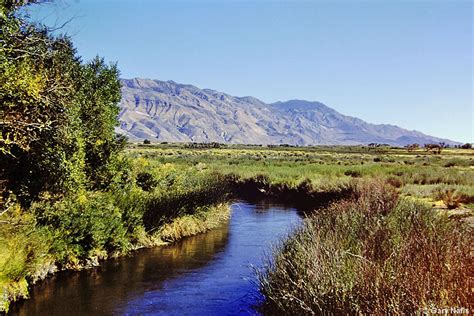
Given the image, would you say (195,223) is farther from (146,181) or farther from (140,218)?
(140,218)

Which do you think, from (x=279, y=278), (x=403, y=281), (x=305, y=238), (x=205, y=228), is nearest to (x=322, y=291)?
(x=403, y=281)

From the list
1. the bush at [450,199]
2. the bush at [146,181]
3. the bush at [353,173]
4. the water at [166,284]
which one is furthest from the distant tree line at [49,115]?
the bush at [353,173]

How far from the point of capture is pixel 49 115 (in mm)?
15891

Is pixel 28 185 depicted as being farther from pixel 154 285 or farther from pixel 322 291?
pixel 322 291

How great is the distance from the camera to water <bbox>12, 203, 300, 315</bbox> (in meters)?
13.8

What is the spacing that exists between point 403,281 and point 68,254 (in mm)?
13764

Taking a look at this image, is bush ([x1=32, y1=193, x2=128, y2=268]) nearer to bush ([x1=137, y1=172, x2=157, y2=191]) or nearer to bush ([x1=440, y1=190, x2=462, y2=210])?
bush ([x1=137, y1=172, x2=157, y2=191])

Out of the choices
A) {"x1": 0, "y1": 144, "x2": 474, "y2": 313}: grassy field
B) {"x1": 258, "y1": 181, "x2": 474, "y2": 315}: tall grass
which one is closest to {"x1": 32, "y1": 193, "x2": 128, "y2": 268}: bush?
{"x1": 0, "y1": 144, "x2": 474, "y2": 313}: grassy field

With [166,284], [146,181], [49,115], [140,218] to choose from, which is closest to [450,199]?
[140,218]

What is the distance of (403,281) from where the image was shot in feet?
22.8

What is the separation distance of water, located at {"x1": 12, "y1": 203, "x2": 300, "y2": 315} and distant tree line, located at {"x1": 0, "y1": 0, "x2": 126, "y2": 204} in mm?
3903

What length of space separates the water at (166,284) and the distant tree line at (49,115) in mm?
3903

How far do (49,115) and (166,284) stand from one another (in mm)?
7185

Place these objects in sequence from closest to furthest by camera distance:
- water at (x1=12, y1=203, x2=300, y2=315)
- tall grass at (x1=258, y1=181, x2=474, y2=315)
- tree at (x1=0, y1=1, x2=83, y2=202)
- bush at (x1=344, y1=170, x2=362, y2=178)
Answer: tall grass at (x1=258, y1=181, x2=474, y2=315) < tree at (x1=0, y1=1, x2=83, y2=202) < water at (x1=12, y1=203, x2=300, y2=315) < bush at (x1=344, y1=170, x2=362, y2=178)
